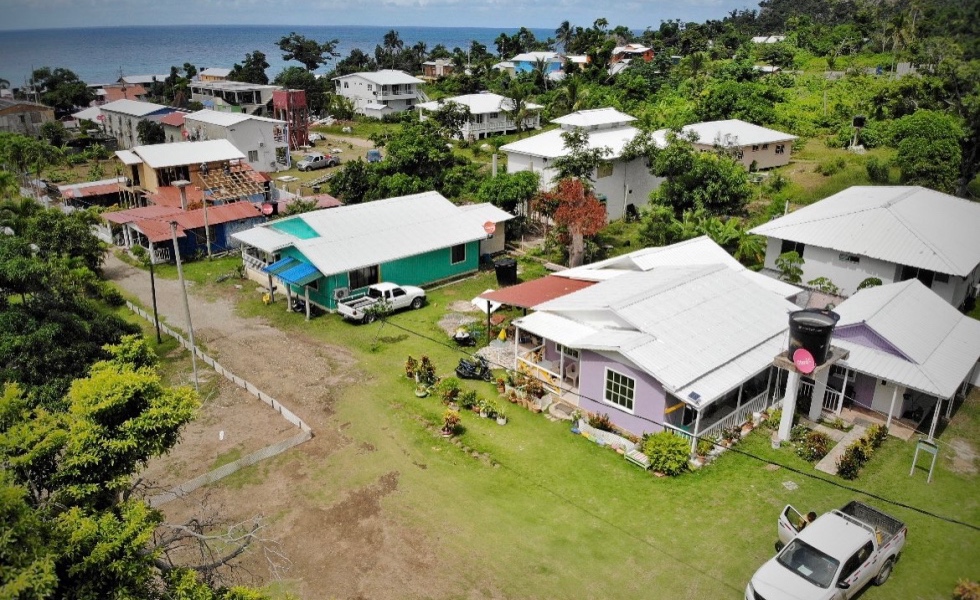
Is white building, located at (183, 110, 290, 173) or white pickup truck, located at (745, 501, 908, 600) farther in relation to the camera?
white building, located at (183, 110, 290, 173)

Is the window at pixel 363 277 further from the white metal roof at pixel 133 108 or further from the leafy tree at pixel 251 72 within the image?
the leafy tree at pixel 251 72

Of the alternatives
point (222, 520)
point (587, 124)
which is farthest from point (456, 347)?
point (587, 124)

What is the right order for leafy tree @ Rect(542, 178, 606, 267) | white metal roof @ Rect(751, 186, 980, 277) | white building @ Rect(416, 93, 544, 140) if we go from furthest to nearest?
white building @ Rect(416, 93, 544, 140), leafy tree @ Rect(542, 178, 606, 267), white metal roof @ Rect(751, 186, 980, 277)

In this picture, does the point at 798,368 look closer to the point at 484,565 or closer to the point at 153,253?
the point at 484,565

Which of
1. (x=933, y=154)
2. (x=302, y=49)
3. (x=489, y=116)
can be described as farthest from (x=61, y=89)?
(x=933, y=154)

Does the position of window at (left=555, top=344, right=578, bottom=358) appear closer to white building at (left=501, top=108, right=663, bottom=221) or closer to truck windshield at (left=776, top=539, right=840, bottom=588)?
truck windshield at (left=776, top=539, right=840, bottom=588)

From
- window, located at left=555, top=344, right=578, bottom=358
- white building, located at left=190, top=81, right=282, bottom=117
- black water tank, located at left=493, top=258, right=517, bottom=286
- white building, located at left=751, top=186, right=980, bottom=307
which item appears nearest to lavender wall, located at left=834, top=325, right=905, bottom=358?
white building, located at left=751, top=186, right=980, bottom=307
